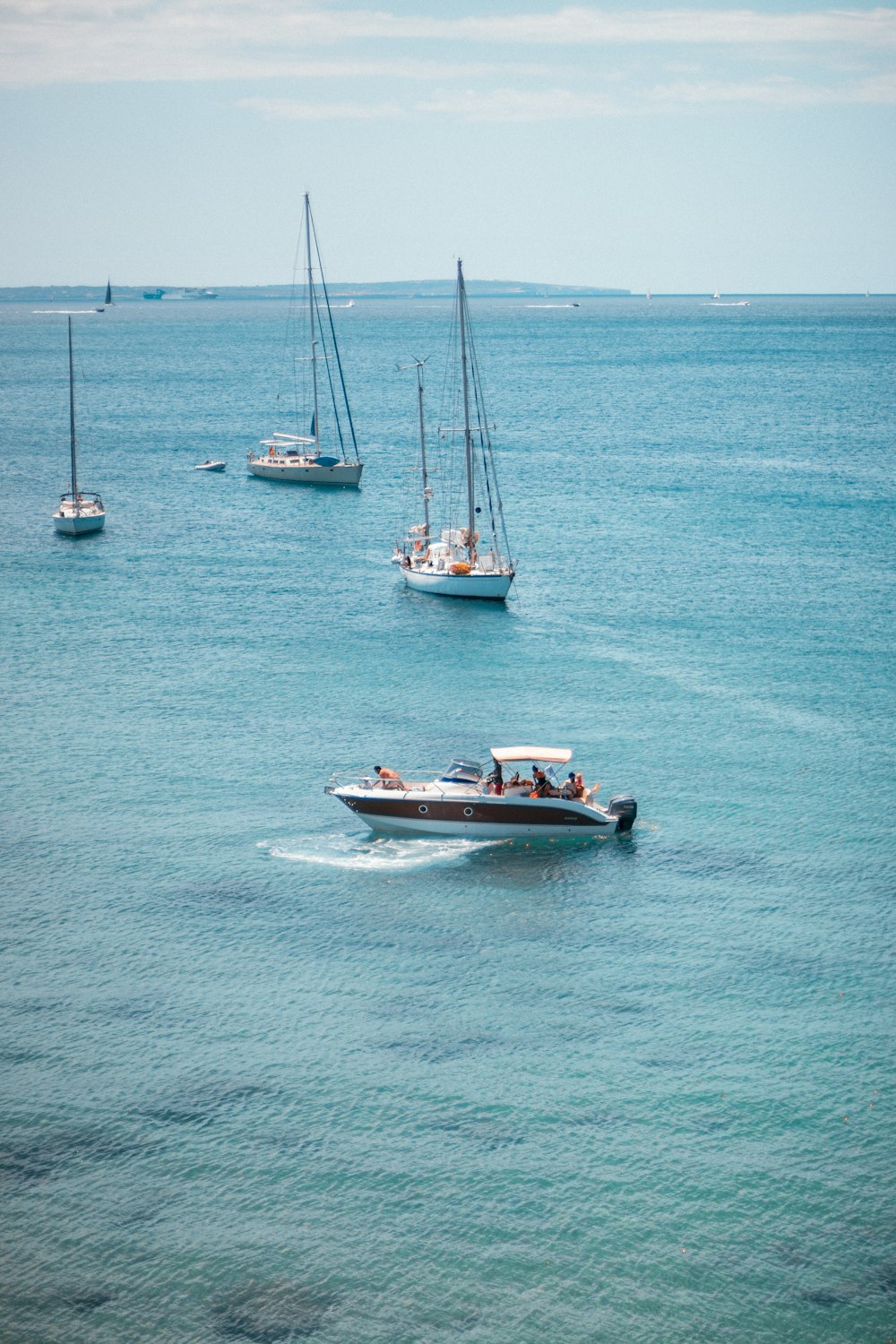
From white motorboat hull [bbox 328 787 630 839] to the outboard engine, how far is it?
0.25 feet

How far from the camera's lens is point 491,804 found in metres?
63.4

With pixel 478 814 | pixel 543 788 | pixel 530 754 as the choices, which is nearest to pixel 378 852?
pixel 478 814

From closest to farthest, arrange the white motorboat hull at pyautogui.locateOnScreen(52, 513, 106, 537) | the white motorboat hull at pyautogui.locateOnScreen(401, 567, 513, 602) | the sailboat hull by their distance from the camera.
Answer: the white motorboat hull at pyautogui.locateOnScreen(401, 567, 513, 602) → the white motorboat hull at pyautogui.locateOnScreen(52, 513, 106, 537) → the sailboat hull

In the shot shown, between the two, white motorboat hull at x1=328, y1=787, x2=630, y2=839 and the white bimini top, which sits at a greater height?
the white bimini top

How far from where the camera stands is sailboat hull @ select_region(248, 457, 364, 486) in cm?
14988

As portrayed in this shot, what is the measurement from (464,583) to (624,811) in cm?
4215

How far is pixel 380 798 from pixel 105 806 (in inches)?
521

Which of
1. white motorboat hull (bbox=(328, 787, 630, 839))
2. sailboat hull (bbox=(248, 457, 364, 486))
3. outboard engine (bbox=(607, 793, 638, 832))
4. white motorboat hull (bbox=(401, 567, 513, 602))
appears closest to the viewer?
outboard engine (bbox=(607, 793, 638, 832))

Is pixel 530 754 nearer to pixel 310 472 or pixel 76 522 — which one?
pixel 76 522

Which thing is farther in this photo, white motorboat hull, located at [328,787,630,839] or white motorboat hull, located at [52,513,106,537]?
white motorboat hull, located at [52,513,106,537]

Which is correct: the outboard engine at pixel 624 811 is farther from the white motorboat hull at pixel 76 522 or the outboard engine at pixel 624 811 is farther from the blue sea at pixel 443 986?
the white motorboat hull at pixel 76 522

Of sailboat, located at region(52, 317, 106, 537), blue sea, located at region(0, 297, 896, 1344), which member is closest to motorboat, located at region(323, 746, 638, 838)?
blue sea, located at region(0, 297, 896, 1344)

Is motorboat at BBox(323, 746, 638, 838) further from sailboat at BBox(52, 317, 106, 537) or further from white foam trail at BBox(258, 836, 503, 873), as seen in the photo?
sailboat at BBox(52, 317, 106, 537)

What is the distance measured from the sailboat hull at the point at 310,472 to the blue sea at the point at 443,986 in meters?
49.5
